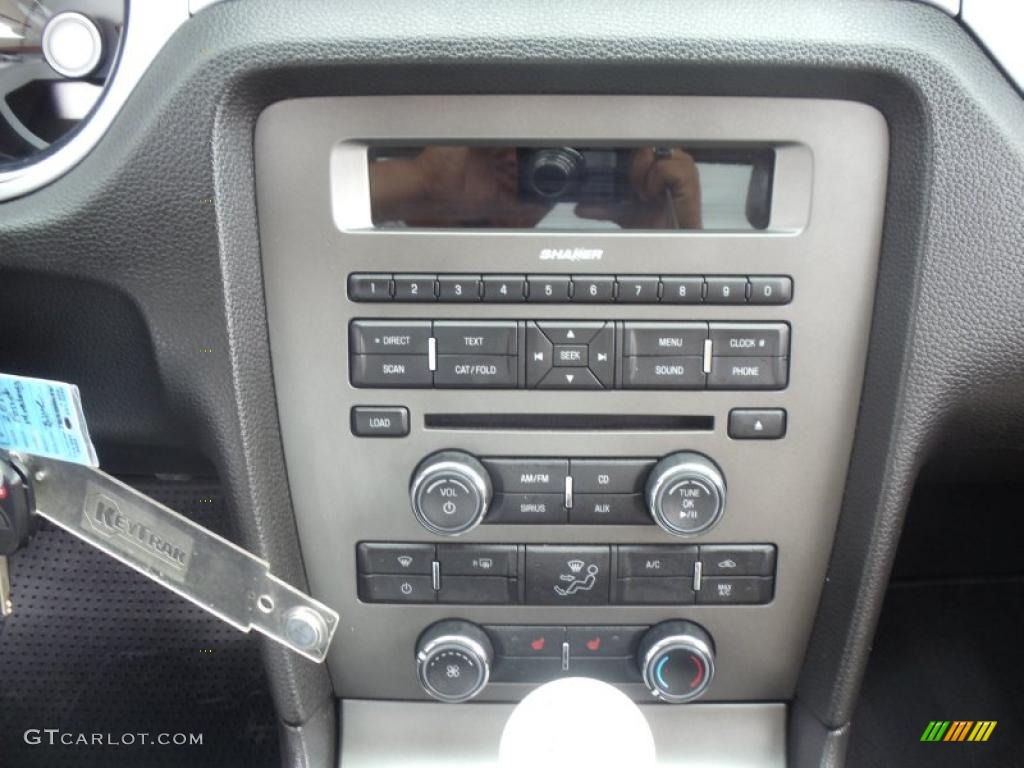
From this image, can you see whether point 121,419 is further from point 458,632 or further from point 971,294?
point 971,294

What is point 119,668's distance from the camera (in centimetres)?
101

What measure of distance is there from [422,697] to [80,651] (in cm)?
43

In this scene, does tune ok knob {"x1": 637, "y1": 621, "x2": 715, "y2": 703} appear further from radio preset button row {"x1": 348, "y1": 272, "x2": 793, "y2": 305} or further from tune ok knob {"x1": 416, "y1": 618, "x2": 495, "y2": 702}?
radio preset button row {"x1": 348, "y1": 272, "x2": 793, "y2": 305}

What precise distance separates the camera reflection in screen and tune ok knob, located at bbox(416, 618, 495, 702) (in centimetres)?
34

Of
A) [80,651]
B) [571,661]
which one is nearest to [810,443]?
[571,661]

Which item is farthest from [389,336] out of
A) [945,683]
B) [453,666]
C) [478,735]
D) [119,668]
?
[945,683]

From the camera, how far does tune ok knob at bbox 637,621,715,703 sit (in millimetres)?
754

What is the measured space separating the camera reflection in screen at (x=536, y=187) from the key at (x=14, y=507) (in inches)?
13.2

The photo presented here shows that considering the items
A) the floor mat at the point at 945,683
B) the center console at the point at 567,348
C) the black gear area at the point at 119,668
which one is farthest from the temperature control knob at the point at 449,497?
the floor mat at the point at 945,683

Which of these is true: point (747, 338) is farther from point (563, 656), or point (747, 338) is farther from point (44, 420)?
point (44, 420)

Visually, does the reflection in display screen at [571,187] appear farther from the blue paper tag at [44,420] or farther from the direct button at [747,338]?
the blue paper tag at [44,420]

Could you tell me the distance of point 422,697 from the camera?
818mm

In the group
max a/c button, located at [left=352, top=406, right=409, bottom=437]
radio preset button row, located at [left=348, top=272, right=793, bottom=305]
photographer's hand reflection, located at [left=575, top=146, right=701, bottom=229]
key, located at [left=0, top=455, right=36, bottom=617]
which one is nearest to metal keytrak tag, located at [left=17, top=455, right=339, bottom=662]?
key, located at [left=0, top=455, right=36, bottom=617]

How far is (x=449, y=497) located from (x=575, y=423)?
0.38 feet
